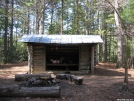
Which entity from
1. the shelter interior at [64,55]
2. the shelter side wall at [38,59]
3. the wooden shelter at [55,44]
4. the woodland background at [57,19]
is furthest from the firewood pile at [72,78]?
the woodland background at [57,19]

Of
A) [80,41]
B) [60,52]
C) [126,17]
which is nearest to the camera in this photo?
[126,17]

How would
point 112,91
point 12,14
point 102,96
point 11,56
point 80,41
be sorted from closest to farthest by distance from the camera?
1. point 102,96
2. point 112,91
3. point 80,41
4. point 12,14
5. point 11,56

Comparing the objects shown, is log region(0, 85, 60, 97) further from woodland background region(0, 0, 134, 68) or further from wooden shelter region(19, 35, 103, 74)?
woodland background region(0, 0, 134, 68)

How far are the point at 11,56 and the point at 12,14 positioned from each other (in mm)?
6369

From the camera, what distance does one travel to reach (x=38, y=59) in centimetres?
1266

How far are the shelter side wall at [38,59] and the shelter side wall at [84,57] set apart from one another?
270cm

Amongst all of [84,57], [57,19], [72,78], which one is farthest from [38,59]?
[57,19]

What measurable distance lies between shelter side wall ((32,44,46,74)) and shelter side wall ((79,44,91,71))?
106 inches

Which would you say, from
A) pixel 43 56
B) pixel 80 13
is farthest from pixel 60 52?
pixel 80 13

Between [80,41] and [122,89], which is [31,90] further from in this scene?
[80,41]

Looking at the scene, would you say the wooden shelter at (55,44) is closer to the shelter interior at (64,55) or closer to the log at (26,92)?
the shelter interior at (64,55)

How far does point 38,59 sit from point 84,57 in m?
3.37

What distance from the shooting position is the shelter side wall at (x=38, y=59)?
12.6 metres

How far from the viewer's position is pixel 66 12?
2616cm
